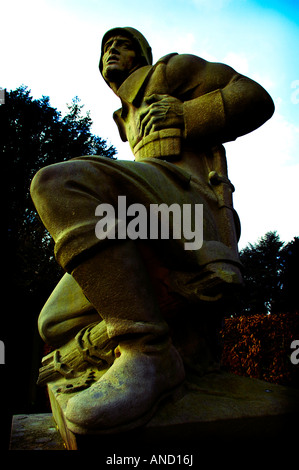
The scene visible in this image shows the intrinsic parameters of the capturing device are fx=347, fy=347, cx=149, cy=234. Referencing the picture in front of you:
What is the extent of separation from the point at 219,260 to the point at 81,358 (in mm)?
900

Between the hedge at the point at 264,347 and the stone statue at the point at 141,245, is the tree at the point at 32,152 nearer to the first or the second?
the hedge at the point at 264,347

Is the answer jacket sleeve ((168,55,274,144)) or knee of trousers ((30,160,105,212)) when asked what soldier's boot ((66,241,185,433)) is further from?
jacket sleeve ((168,55,274,144))

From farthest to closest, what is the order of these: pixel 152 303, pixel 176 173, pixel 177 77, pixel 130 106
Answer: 1. pixel 130 106
2. pixel 177 77
3. pixel 176 173
4. pixel 152 303

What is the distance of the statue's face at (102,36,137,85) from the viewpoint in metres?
2.52

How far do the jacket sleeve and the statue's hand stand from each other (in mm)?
48

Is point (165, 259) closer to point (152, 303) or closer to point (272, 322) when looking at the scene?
point (152, 303)

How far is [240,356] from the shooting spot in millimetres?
7449

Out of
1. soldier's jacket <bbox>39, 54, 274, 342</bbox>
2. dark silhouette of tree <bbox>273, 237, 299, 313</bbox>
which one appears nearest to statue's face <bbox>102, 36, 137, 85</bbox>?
soldier's jacket <bbox>39, 54, 274, 342</bbox>

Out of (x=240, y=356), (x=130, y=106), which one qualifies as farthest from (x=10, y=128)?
(x=130, y=106)

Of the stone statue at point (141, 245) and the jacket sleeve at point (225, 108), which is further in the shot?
the jacket sleeve at point (225, 108)

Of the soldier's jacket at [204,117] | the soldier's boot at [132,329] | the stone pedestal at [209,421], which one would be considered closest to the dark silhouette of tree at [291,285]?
the soldier's jacket at [204,117]

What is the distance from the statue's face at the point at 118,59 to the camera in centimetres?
252

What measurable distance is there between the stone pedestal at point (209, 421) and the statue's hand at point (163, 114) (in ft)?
4.73

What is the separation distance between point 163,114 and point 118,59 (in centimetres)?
75
